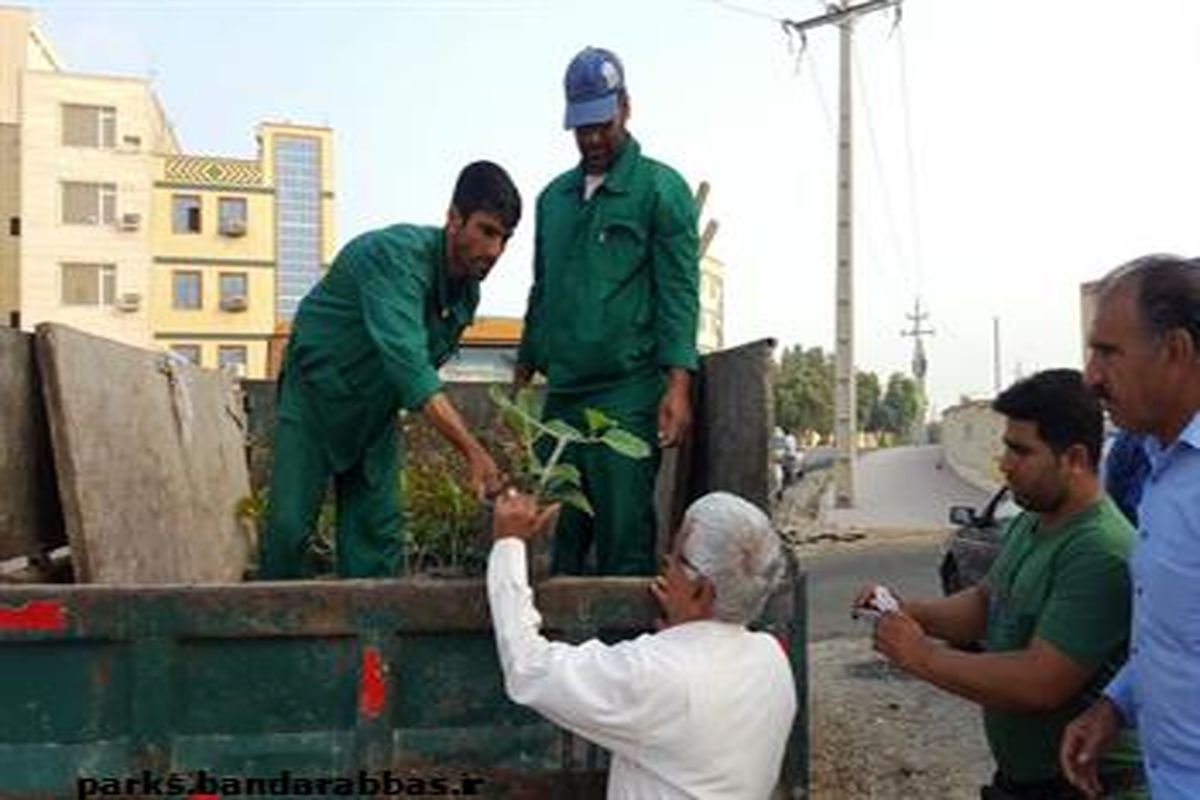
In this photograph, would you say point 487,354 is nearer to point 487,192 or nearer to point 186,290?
point 487,192

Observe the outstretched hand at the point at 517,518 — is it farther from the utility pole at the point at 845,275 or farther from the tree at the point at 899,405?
the tree at the point at 899,405

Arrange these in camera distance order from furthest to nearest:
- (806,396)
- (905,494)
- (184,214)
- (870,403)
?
1. (870,403)
2. (806,396)
3. (184,214)
4. (905,494)

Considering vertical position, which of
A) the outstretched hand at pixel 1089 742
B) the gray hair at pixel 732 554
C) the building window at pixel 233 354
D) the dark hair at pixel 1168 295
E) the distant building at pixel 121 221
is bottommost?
the outstretched hand at pixel 1089 742

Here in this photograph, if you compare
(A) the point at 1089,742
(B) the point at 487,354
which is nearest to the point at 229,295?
(B) the point at 487,354

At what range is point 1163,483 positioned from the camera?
2.02m

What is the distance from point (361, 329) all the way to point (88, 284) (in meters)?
42.1

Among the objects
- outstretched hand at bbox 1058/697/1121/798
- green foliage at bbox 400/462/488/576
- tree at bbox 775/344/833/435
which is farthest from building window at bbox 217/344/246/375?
outstretched hand at bbox 1058/697/1121/798

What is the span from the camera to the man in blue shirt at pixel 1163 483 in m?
1.92

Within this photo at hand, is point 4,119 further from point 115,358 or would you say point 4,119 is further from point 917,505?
point 115,358

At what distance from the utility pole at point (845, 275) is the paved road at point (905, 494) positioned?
2.52 feet

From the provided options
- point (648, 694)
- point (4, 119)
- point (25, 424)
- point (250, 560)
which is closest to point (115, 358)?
point (25, 424)

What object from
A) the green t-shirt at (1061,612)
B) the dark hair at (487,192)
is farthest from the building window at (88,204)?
the green t-shirt at (1061,612)

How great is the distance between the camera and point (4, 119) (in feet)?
142

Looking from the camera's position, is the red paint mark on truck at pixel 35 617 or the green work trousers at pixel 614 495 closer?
the red paint mark on truck at pixel 35 617
